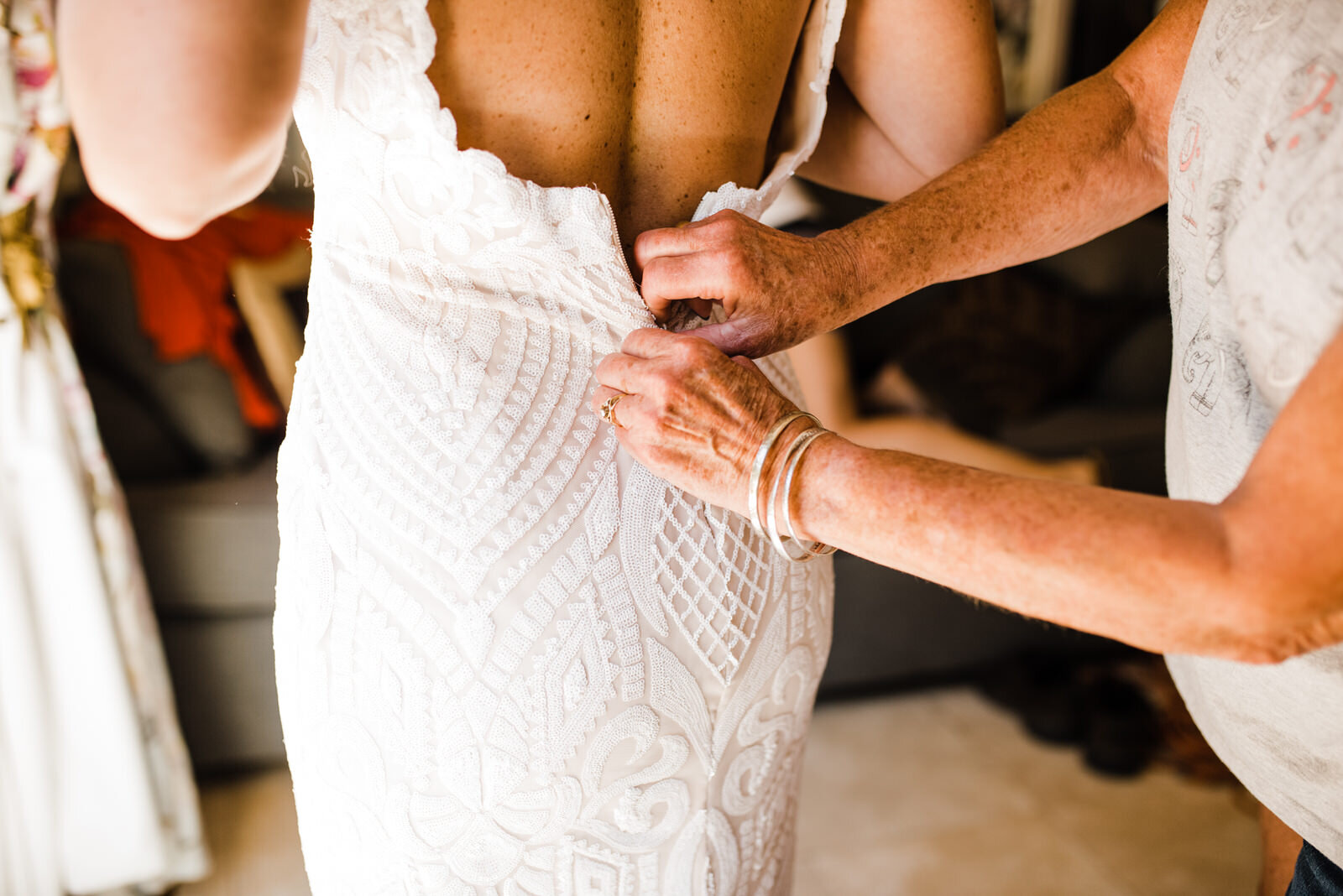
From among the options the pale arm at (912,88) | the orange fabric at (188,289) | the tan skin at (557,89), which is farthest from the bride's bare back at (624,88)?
the orange fabric at (188,289)

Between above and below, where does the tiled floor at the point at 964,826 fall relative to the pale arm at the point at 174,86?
below

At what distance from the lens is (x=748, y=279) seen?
0.63 meters

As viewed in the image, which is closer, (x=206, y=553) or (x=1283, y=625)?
(x=1283, y=625)

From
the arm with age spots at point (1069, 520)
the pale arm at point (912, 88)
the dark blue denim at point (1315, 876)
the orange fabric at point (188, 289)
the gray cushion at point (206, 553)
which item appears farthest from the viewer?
the orange fabric at point (188, 289)

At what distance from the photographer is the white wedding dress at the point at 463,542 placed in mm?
599

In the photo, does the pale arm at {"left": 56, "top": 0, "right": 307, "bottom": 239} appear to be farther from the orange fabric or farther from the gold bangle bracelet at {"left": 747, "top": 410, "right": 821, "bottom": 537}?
the orange fabric

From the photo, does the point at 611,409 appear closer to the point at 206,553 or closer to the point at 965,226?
the point at 965,226

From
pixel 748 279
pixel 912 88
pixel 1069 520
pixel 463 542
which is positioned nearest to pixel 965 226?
pixel 912 88

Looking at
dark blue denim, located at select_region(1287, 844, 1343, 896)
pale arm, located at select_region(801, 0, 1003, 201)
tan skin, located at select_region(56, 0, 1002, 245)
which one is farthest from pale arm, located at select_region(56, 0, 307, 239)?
dark blue denim, located at select_region(1287, 844, 1343, 896)

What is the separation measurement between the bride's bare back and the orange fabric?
180cm

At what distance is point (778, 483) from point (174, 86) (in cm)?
40

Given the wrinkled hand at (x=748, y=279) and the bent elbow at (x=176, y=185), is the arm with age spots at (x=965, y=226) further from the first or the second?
the bent elbow at (x=176, y=185)

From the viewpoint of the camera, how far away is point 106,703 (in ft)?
5.57

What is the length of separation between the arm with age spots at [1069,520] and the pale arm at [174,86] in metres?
0.26
